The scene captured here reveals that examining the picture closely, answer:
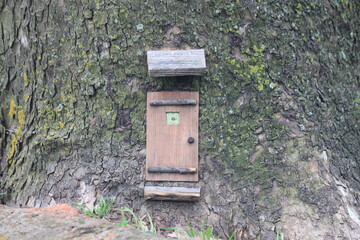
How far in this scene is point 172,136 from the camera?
291cm

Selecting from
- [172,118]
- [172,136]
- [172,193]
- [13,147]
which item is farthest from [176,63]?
[13,147]

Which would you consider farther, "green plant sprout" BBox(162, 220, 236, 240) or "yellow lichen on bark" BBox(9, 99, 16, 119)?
"yellow lichen on bark" BBox(9, 99, 16, 119)

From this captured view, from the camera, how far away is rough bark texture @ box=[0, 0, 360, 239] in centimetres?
281

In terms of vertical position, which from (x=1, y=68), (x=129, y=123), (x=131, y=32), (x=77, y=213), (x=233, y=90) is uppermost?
(x=131, y=32)

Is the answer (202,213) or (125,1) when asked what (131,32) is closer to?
(125,1)

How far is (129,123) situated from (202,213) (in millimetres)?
835

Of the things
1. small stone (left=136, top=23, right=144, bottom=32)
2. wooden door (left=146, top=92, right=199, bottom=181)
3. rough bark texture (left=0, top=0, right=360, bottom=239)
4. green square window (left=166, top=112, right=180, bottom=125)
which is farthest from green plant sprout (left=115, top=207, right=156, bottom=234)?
small stone (left=136, top=23, right=144, bottom=32)


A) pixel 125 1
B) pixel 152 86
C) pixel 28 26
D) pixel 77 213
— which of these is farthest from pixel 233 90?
pixel 28 26

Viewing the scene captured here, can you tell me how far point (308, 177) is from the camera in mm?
2799

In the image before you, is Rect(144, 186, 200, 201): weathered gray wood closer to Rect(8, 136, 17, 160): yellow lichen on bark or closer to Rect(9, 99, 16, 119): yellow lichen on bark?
Rect(8, 136, 17, 160): yellow lichen on bark

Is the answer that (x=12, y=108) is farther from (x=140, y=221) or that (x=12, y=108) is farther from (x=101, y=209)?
(x=140, y=221)

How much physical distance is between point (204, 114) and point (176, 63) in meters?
0.43

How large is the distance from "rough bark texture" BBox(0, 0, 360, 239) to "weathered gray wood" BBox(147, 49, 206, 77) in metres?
0.14

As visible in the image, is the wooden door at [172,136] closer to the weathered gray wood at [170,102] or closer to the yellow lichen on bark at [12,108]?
the weathered gray wood at [170,102]
